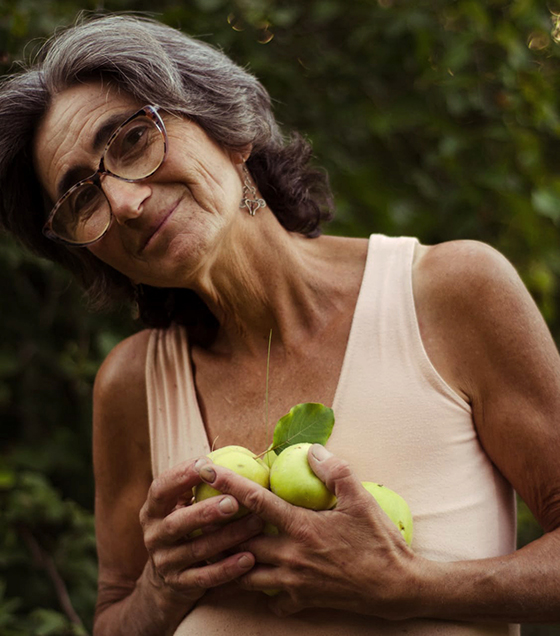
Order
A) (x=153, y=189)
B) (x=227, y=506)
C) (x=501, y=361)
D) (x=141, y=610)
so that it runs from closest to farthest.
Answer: (x=227, y=506), (x=501, y=361), (x=153, y=189), (x=141, y=610)

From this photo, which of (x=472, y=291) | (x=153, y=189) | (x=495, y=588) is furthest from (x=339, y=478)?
(x=153, y=189)

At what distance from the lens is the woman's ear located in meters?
1.84

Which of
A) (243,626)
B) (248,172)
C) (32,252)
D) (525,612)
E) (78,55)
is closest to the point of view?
(525,612)

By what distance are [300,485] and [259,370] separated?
514 millimetres

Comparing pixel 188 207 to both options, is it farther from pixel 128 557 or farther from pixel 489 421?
pixel 128 557

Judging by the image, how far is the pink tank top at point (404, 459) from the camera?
1.52 metres

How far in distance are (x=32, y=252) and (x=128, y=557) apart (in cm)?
91

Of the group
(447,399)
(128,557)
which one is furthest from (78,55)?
(128,557)

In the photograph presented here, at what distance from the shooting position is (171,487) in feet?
4.69

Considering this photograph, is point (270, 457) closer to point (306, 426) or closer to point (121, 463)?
point (306, 426)

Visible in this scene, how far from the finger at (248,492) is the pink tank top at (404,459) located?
0.94ft

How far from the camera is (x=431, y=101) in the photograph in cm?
315

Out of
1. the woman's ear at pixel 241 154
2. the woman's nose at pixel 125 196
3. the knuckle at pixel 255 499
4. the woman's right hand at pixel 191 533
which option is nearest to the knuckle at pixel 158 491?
the woman's right hand at pixel 191 533

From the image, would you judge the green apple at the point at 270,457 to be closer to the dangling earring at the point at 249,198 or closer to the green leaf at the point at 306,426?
the green leaf at the point at 306,426
